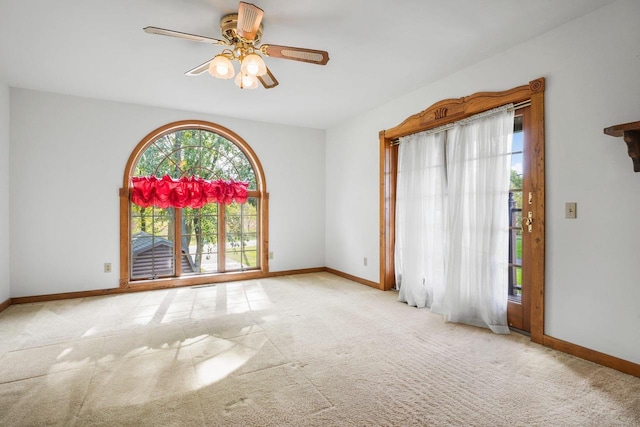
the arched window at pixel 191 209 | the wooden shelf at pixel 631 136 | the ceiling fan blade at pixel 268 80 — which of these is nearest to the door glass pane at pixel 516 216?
the wooden shelf at pixel 631 136

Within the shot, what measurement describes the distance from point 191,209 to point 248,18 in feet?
10.8

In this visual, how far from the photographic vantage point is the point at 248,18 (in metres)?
2.03

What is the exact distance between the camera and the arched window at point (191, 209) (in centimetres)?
438

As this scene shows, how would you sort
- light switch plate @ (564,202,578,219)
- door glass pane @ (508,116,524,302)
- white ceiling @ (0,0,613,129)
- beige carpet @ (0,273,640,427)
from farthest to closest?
1. door glass pane @ (508,116,524,302)
2. light switch plate @ (564,202,578,219)
3. white ceiling @ (0,0,613,129)
4. beige carpet @ (0,273,640,427)

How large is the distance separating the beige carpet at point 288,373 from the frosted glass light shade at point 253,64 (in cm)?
213

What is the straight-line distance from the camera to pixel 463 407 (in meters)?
1.81

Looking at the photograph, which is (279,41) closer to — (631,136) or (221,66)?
(221,66)

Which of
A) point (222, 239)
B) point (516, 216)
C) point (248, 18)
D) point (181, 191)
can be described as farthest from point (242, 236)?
point (516, 216)

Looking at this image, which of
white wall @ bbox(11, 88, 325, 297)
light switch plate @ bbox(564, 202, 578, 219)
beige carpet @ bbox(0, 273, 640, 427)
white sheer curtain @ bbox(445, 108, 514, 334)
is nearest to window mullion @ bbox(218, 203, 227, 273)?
white wall @ bbox(11, 88, 325, 297)

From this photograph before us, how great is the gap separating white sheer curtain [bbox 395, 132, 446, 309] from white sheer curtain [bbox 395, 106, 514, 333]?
1 cm

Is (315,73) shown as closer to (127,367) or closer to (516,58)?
(516,58)

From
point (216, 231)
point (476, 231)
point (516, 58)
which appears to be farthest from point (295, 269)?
point (516, 58)

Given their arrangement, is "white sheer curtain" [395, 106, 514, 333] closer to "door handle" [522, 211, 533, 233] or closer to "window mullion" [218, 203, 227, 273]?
"door handle" [522, 211, 533, 233]

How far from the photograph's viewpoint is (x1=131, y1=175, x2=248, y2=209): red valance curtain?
432cm
